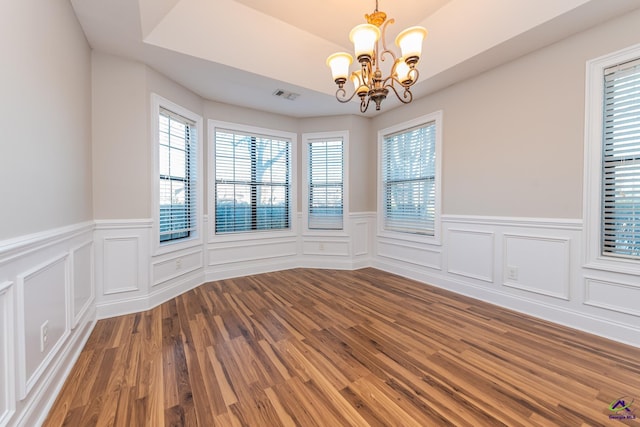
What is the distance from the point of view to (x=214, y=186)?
3969mm

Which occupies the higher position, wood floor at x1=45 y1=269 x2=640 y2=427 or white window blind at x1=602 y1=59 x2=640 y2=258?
white window blind at x1=602 y1=59 x2=640 y2=258

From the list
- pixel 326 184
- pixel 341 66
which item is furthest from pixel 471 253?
pixel 341 66

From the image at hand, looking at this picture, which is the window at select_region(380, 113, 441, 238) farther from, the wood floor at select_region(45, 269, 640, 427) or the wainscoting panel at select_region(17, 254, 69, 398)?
the wainscoting panel at select_region(17, 254, 69, 398)

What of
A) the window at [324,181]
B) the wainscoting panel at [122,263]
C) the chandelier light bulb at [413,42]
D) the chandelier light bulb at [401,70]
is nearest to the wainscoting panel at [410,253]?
the window at [324,181]

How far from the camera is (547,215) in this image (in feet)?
8.57

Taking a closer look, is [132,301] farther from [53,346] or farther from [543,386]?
[543,386]

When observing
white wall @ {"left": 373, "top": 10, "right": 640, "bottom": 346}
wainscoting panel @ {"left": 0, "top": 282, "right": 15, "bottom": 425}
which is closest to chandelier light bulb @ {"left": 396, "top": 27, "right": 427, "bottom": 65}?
white wall @ {"left": 373, "top": 10, "right": 640, "bottom": 346}

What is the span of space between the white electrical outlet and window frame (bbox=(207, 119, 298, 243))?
2378 millimetres

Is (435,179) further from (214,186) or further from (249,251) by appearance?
(214,186)

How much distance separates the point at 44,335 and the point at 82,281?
2.71ft

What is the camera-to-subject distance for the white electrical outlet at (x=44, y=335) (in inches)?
59.1

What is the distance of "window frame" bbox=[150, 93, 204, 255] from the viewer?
2.93 meters

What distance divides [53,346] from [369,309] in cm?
251

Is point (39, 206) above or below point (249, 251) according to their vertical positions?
above
